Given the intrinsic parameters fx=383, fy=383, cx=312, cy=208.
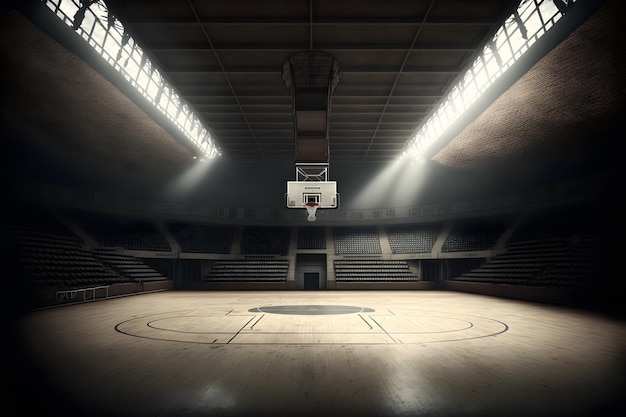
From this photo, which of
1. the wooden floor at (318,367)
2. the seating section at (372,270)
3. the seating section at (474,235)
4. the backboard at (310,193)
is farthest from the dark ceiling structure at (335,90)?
the seating section at (372,270)

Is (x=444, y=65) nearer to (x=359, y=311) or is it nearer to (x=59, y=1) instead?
(x=359, y=311)

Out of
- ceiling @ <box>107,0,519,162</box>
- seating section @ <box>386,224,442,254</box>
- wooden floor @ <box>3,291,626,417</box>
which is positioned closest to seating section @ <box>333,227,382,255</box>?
seating section @ <box>386,224,442,254</box>

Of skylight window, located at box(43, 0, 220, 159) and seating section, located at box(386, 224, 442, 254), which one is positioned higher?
skylight window, located at box(43, 0, 220, 159)

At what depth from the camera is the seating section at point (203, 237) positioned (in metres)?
25.0

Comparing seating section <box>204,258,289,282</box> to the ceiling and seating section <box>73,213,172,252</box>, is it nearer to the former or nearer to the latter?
seating section <box>73,213,172,252</box>

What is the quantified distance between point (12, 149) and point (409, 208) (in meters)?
22.2

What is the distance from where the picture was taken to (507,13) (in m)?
10.4

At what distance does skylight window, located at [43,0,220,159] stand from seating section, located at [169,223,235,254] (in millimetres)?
8694

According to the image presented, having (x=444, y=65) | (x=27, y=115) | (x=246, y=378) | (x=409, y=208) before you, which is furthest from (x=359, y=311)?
(x=409, y=208)

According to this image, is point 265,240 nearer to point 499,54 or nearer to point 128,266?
point 128,266

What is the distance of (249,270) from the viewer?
969 inches

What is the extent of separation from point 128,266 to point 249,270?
7180 millimetres

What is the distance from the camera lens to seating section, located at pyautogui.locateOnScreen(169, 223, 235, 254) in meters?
25.0

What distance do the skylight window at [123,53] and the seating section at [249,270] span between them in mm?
9434
